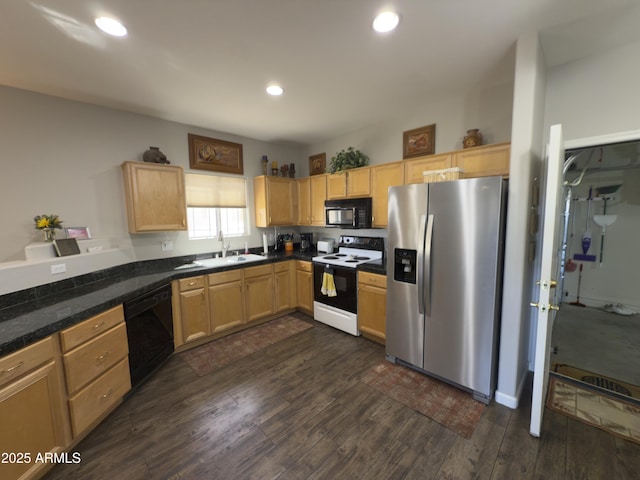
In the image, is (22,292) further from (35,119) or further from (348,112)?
(348,112)

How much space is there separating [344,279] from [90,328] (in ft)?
7.71

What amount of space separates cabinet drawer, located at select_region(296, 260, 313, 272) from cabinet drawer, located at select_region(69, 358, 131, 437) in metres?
2.18

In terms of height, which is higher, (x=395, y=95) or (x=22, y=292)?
(x=395, y=95)

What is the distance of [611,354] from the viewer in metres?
2.71

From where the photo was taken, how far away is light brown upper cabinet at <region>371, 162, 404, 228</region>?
3.03 metres

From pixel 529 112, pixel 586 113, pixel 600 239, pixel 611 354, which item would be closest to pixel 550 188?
pixel 529 112

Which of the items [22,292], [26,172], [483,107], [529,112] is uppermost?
[483,107]

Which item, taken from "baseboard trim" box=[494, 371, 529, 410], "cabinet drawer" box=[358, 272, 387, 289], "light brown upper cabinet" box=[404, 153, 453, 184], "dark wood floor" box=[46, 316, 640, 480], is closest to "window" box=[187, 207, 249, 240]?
"dark wood floor" box=[46, 316, 640, 480]

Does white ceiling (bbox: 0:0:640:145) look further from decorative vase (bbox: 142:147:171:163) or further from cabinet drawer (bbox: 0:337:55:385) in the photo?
cabinet drawer (bbox: 0:337:55:385)

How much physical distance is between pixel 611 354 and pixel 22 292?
5.41m

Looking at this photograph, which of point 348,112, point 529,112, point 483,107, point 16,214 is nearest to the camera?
point 529,112

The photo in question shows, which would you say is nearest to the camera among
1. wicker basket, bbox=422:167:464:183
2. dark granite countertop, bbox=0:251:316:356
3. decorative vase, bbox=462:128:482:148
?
dark granite countertop, bbox=0:251:316:356

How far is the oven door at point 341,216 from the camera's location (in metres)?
3.40

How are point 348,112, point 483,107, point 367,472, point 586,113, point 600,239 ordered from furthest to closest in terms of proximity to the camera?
point 600,239, point 348,112, point 483,107, point 586,113, point 367,472
